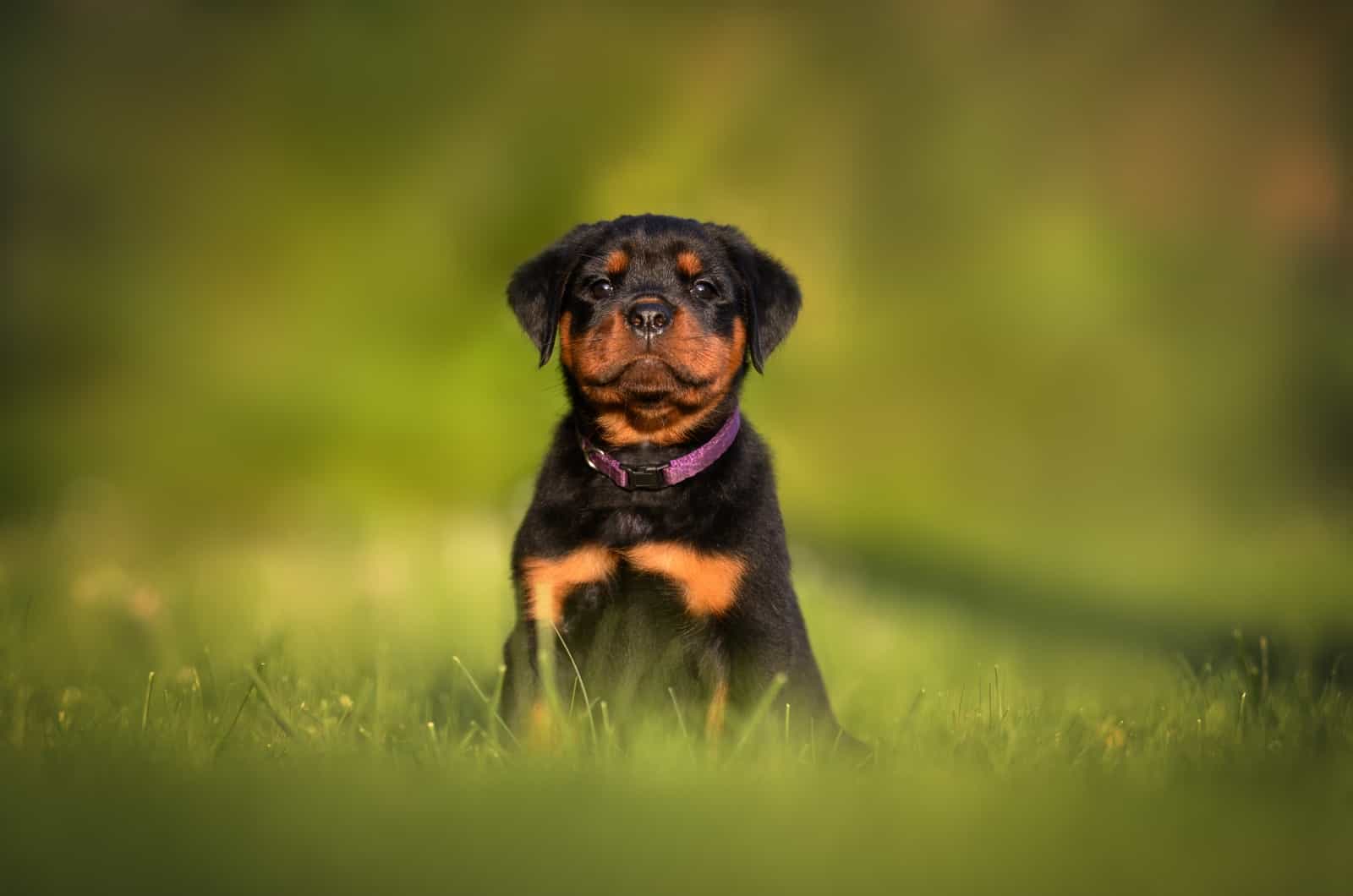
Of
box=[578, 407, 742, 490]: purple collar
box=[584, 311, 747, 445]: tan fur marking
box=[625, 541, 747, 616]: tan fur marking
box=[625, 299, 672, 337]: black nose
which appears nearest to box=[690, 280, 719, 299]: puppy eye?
box=[584, 311, 747, 445]: tan fur marking

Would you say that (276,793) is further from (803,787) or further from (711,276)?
(711,276)

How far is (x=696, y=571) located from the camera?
332 cm

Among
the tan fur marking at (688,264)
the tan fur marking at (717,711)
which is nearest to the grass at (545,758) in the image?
the tan fur marking at (717,711)

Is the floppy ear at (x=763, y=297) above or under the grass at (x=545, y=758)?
above

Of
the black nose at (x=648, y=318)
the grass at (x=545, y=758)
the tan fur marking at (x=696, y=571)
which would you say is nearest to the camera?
the grass at (x=545, y=758)

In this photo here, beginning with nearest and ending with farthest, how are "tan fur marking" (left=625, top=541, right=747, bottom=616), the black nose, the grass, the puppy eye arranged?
the grass → "tan fur marking" (left=625, top=541, right=747, bottom=616) → the black nose → the puppy eye

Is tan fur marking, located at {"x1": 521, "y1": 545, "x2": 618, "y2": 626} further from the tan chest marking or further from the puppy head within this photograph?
the puppy head

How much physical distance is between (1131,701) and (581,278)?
2.04 m

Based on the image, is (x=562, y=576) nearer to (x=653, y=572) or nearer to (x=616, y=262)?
(x=653, y=572)

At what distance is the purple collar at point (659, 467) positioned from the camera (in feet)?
11.4

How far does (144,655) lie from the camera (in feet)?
14.2

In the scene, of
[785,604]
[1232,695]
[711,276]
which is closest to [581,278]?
[711,276]

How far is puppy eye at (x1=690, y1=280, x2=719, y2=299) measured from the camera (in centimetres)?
367

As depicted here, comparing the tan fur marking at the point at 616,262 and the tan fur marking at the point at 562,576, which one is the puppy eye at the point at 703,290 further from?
the tan fur marking at the point at 562,576
